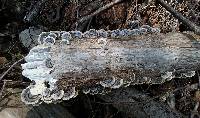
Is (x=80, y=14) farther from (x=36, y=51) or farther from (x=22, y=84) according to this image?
(x=36, y=51)

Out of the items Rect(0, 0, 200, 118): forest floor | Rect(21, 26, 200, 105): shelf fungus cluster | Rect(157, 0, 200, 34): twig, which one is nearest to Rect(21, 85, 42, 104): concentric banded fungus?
Rect(21, 26, 200, 105): shelf fungus cluster

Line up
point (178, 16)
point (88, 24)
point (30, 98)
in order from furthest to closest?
point (88, 24), point (178, 16), point (30, 98)

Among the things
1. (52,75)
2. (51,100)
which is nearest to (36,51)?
(52,75)

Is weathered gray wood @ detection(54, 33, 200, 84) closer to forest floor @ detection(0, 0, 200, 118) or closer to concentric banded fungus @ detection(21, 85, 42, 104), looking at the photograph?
concentric banded fungus @ detection(21, 85, 42, 104)

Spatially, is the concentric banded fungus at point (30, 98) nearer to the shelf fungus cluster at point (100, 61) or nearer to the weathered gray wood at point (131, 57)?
the shelf fungus cluster at point (100, 61)

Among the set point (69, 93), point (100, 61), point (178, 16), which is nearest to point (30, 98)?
point (69, 93)

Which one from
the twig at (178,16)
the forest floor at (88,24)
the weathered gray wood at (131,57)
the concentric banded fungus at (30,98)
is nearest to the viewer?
the concentric banded fungus at (30,98)

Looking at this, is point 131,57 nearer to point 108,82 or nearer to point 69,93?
point 108,82

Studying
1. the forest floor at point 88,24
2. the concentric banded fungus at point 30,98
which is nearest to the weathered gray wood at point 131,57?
the concentric banded fungus at point 30,98
